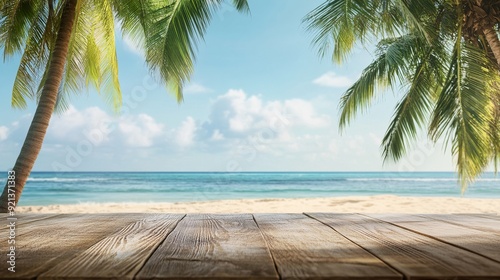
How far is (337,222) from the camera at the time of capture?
177 centimetres

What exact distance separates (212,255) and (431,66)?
18.0 ft

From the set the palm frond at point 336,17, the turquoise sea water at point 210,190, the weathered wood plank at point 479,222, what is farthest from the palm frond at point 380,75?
the turquoise sea water at point 210,190

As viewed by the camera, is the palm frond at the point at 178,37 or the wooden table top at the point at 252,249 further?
the palm frond at the point at 178,37

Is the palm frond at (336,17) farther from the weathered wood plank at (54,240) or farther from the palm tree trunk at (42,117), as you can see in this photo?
the weathered wood plank at (54,240)

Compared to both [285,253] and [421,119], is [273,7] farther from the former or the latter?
[285,253]

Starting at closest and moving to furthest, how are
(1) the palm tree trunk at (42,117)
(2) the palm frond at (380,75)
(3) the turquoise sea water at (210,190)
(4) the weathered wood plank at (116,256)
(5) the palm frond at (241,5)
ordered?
(4) the weathered wood plank at (116,256) < (1) the palm tree trunk at (42,117) < (5) the palm frond at (241,5) < (2) the palm frond at (380,75) < (3) the turquoise sea water at (210,190)

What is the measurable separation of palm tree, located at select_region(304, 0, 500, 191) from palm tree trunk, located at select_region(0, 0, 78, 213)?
254 cm

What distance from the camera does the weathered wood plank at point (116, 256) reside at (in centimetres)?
86

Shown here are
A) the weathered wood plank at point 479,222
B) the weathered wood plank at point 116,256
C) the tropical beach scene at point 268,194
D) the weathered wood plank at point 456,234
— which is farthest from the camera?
the weathered wood plank at point 479,222

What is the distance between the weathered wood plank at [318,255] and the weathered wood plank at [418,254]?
0.04m

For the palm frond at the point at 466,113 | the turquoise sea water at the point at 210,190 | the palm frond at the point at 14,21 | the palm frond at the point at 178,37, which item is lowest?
the turquoise sea water at the point at 210,190

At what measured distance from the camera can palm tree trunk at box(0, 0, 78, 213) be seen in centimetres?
439

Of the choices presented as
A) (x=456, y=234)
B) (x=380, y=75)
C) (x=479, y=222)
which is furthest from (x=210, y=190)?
(x=456, y=234)

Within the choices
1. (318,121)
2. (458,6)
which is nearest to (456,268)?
(458,6)
